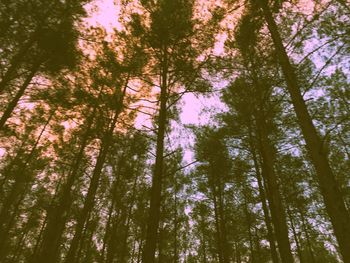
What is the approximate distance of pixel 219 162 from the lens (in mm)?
14359

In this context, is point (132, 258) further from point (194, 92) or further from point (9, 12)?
point (9, 12)

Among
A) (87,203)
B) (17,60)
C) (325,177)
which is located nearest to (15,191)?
(87,203)

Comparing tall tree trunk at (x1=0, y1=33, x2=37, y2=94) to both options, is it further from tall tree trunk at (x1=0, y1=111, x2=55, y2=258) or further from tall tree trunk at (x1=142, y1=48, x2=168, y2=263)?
tall tree trunk at (x1=142, y1=48, x2=168, y2=263)

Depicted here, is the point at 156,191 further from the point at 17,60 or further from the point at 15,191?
the point at 15,191

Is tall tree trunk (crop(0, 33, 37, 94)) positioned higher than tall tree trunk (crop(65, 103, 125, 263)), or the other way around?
tall tree trunk (crop(0, 33, 37, 94))

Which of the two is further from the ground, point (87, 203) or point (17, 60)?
point (17, 60)

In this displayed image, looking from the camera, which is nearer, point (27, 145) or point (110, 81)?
point (110, 81)

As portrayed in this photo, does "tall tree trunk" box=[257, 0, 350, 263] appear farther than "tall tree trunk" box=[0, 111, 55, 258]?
No

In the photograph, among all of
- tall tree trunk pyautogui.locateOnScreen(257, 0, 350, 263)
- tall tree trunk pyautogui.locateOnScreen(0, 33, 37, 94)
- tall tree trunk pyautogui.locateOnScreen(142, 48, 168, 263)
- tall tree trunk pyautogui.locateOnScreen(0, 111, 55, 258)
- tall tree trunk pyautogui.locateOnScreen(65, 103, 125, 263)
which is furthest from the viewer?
tall tree trunk pyautogui.locateOnScreen(0, 111, 55, 258)

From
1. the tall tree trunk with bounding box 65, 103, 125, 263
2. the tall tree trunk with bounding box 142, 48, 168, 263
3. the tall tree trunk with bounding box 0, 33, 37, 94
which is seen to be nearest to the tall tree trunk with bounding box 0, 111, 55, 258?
the tall tree trunk with bounding box 0, 33, 37, 94

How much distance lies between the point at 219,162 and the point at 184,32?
308 inches

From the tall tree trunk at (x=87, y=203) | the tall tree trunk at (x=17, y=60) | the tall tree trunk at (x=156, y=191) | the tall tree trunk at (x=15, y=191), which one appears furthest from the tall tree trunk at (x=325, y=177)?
the tall tree trunk at (x=15, y=191)

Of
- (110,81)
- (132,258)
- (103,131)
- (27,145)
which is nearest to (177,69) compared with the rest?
(110,81)

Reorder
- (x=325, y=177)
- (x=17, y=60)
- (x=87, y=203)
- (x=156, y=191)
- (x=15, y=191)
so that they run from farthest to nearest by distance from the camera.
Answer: (x=15, y=191) → (x=87, y=203) → (x=17, y=60) → (x=156, y=191) → (x=325, y=177)
